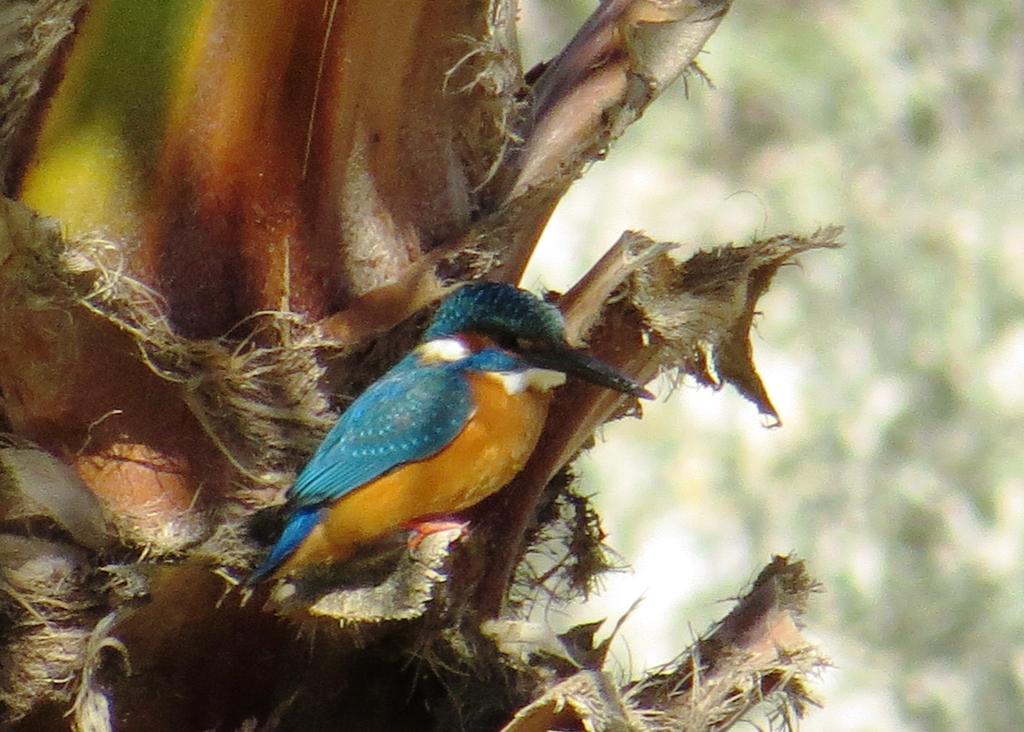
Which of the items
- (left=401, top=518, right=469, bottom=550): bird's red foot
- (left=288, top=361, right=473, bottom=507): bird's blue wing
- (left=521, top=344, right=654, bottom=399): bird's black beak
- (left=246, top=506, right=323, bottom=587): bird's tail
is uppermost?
(left=521, top=344, right=654, bottom=399): bird's black beak

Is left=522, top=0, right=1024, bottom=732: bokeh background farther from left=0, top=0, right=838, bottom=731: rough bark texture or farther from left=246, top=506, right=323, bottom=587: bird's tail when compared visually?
left=246, top=506, right=323, bottom=587: bird's tail

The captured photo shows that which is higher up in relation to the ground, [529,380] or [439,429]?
[529,380]

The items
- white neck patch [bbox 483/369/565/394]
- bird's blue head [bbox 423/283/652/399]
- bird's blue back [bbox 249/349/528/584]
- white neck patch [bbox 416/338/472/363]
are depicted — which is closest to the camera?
bird's blue back [bbox 249/349/528/584]

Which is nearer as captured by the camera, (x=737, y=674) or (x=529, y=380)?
(x=737, y=674)

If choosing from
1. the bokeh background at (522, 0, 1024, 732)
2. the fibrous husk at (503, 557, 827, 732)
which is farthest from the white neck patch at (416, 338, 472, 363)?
the bokeh background at (522, 0, 1024, 732)

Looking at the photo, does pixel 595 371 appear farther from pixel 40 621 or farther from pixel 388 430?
pixel 40 621

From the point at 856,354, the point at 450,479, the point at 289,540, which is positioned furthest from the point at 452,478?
the point at 856,354

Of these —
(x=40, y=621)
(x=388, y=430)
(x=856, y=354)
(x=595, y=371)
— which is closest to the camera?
(x=40, y=621)

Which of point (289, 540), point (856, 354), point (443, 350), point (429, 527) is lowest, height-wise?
point (289, 540)
